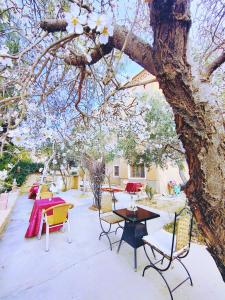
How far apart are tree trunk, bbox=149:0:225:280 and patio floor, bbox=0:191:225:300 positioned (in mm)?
1921

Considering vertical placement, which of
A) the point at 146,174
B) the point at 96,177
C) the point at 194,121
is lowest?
the point at 96,177

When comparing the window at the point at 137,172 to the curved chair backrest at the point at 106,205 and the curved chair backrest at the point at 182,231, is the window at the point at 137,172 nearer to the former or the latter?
the curved chair backrest at the point at 106,205

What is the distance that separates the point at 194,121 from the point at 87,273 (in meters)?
2.77

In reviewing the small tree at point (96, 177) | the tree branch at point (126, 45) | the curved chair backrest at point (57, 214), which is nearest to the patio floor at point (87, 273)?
the curved chair backrest at point (57, 214)

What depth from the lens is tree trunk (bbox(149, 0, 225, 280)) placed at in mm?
811

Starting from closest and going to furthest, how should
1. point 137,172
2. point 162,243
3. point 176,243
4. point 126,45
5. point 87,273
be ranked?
1. point 126,45
2. point 176,243
3. point 162,243
4. point 87,273
5. point 137,172

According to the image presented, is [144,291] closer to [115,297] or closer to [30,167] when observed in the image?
[115,297]

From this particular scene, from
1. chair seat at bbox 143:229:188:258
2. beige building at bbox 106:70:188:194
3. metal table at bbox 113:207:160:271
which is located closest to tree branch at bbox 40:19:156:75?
chair seat at bbox 143:229:188:258

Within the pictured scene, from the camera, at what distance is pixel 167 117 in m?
6.61

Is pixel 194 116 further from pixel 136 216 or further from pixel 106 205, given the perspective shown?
pixel 106 205

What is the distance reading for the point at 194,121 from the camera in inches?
33.1

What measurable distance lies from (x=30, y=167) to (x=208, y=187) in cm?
1117

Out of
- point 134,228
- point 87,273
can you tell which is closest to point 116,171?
point 134,228

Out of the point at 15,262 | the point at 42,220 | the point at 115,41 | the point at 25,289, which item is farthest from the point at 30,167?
Result: the point at 115,41
